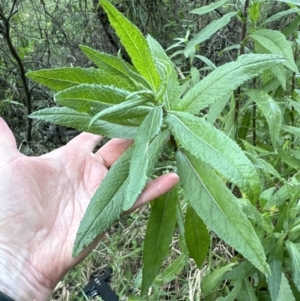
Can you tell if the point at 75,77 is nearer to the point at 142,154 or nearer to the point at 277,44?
the point at 142,154

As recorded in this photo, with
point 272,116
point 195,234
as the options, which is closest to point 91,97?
point 195,234

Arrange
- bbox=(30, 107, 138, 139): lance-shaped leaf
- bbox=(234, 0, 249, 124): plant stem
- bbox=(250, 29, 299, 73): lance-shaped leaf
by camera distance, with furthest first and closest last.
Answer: bbox=(234, 0, 249, 124): plant stem < bbox=(250, 29, 299, 73): lance-shaped leaf < bbox=(30, 107, 138, 139): lance-shaped leaf

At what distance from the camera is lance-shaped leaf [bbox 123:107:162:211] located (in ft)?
2.70

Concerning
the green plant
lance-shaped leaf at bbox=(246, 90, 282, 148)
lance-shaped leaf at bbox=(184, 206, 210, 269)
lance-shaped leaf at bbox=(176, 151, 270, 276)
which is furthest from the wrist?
lance-shaped leaf at bbox=(246, 90, 282, 148)

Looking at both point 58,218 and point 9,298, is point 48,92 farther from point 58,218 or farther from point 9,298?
point 9,298

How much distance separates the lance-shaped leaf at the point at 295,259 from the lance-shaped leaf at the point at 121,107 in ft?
1.98

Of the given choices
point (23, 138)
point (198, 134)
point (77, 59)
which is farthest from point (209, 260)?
point (77, 59)

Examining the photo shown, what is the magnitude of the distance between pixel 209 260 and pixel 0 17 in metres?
1.67

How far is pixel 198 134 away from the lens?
900 mm

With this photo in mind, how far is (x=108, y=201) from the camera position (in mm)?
962

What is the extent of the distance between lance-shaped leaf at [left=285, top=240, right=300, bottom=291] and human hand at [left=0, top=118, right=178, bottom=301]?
1.45ft

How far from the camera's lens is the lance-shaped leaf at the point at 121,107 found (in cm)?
84

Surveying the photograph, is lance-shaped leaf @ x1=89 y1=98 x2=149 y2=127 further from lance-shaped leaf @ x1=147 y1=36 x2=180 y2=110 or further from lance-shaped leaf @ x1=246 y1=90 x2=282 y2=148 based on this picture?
lance-shaped leaf @ x1=246 y1=90 x2=282 y2=148

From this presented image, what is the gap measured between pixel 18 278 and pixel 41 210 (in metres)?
0.20
